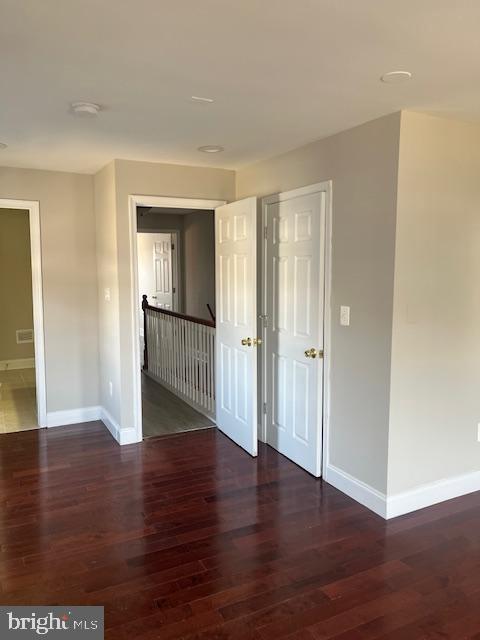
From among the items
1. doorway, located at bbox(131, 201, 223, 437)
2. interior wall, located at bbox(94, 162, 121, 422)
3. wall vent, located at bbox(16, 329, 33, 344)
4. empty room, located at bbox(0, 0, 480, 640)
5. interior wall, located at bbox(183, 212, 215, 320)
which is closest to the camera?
empty room, located at bbox(0, 0, 480, 640)

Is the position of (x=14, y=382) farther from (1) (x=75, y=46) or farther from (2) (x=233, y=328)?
(1) (x=75, y=46)

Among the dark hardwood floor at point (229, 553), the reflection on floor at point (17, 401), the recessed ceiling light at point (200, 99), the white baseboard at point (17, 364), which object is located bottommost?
the dark hardwood floor at point (229, 553)

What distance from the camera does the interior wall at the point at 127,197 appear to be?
13.0ft

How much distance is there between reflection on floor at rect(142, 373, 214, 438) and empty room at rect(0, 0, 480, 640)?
73 mm

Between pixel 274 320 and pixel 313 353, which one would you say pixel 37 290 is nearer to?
pixel 274 320

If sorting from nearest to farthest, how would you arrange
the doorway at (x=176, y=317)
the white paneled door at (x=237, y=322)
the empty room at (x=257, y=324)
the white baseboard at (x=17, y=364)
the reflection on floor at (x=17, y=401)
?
1. the empty room at (x=257, y=324)
2. the white paneled door at (x=237, y=322)
3. the reflection on floor at (x=17, y=401)
4. the doorway at (x=176, y=317)
5. the white baseboard at (x=17, y=364)

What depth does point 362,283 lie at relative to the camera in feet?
9.85

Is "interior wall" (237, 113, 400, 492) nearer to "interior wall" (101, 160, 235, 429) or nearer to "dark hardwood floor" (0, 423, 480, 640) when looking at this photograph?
"dark hardwood floor" (0, 423, 480, 640)

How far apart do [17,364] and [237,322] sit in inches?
183

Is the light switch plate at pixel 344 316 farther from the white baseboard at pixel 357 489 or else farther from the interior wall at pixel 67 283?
the interior wall at pixel 67 283

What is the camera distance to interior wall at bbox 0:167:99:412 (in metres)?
4.44

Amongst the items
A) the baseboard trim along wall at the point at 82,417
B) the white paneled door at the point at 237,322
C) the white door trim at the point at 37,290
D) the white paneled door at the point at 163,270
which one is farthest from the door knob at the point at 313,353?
the white paneled door at the point at 163,270

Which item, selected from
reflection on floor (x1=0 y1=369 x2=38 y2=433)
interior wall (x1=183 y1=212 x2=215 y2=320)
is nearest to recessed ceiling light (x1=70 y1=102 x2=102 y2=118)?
reflection on floor (x1=0 y1=369 x2=38 y2=433)

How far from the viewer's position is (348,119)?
284 cm
